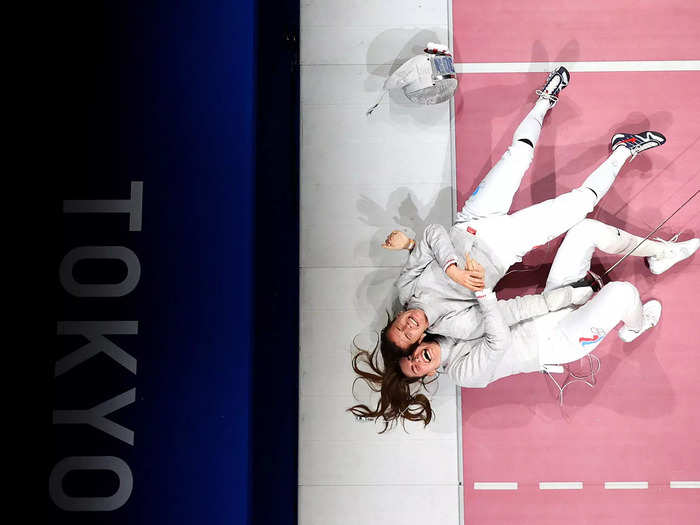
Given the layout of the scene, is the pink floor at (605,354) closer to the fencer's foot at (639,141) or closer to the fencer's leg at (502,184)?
the fencer's foot at (639,141)

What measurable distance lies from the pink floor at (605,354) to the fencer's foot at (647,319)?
95 mm

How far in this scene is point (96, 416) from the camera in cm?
189

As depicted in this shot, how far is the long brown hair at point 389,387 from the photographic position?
2.53 metres

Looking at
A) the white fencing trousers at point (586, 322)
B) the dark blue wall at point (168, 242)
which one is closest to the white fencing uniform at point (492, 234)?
the white fencing trousers at point (586, 322)

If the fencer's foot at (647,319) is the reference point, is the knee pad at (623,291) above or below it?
above

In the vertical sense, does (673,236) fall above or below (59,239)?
above

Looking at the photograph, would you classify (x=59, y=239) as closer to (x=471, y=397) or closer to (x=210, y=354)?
(x=210, y=354)

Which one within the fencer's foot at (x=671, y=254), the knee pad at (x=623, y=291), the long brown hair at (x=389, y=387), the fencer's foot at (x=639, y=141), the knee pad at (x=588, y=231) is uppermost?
the fencer's foot at (x=639, y=141)

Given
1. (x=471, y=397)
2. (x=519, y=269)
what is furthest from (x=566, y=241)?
(x=471, y=397)

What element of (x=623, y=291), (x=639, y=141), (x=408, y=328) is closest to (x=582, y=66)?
(x=639, y=141)

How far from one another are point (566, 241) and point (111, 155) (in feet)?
7.52

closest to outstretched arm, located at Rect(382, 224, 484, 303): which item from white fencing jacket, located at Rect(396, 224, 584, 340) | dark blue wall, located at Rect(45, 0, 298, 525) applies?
white fencing jacket, located at Rect(396, 224, 584, 340)

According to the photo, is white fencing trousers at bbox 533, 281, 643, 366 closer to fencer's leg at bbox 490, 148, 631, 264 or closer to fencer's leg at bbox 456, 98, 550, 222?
fencer's leg at bbox 490, 148, 631, 264

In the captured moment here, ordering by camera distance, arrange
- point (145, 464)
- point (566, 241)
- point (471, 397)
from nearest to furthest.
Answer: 1. point (145, 464)
2. point (566, 241)
3. point (471, 397)
